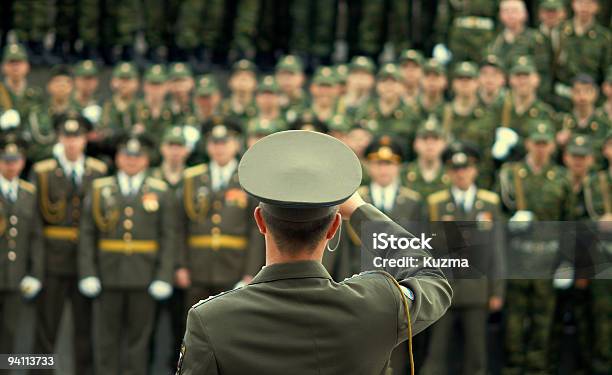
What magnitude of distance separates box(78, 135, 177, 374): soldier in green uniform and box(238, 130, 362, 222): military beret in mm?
4872

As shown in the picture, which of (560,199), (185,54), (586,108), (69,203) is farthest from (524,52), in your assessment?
(69,203)

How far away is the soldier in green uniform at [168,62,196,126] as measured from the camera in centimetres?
867

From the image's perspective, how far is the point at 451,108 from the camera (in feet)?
27.9

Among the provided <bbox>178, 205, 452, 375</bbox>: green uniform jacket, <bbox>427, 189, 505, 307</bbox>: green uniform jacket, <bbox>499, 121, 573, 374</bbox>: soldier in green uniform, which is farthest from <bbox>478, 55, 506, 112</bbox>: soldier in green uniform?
<bbox>178, 205, 452, 375</bbox>: green uniform jacket

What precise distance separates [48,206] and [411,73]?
330 cm

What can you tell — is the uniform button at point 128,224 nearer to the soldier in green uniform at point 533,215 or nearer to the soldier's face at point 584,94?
the soldier in green uniform at point 533,215

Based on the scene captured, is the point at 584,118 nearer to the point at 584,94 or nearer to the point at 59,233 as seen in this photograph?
the point at 584,94

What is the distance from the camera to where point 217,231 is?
23.1ft

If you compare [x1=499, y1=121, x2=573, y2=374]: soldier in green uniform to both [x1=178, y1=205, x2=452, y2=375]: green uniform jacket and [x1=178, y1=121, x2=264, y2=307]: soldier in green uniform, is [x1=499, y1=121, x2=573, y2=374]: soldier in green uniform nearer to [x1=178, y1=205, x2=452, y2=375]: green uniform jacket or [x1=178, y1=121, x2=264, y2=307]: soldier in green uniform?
[x1=178, y1=121, x2=264, y2=307]: soldier in green uniform

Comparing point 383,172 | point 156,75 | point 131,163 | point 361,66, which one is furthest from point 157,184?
point 361,66

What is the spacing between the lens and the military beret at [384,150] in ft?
23.1

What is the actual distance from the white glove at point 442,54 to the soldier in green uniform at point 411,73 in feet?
2.27

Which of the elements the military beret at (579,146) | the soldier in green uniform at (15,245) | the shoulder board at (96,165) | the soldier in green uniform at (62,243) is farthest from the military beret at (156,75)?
the military beret at (579,146)

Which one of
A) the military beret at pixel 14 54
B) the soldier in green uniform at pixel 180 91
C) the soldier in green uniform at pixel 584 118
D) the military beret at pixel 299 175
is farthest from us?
the military beret at pixel 14 54
